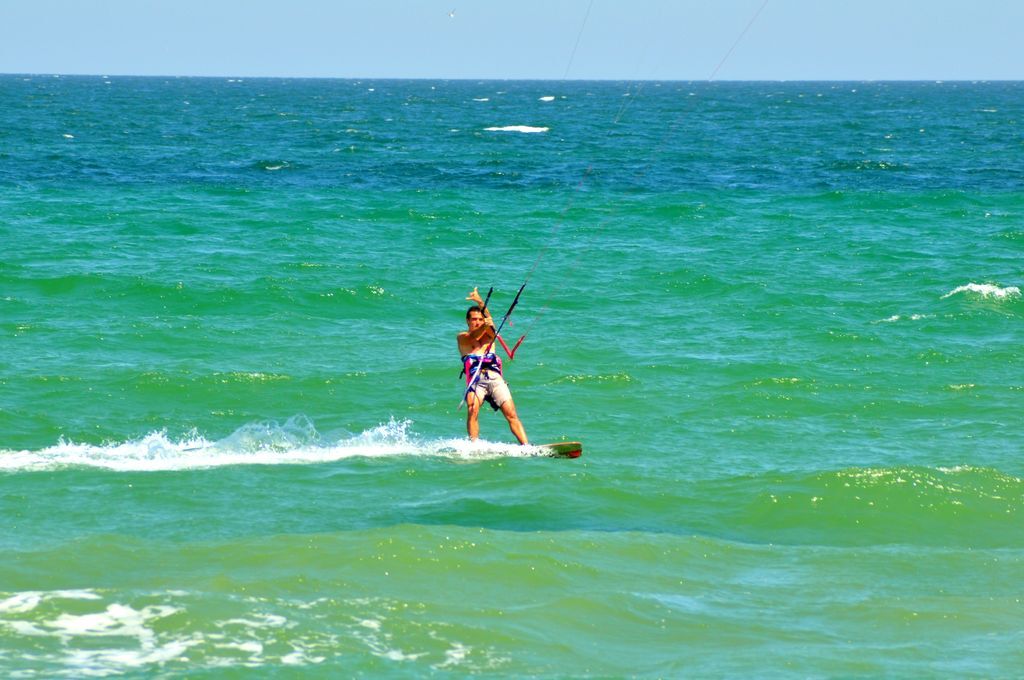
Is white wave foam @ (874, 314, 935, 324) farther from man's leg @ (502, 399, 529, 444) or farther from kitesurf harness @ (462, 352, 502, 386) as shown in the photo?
kitesurf harness @ (462, 352, 502, 386)

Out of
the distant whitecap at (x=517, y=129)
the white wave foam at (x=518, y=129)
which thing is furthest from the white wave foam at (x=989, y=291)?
the distant whitecap at (x=517, y=129)

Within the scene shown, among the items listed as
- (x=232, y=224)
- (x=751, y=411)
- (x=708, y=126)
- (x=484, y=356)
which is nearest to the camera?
(x=484, y=356)

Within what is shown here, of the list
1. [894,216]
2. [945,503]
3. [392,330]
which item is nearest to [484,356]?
[945,503]

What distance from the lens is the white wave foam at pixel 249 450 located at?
13820 mm

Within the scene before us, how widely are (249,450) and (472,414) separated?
8.15 ft

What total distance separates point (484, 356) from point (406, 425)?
2.09 meters

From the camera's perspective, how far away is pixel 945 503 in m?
13.1

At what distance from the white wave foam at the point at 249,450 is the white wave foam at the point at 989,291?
42.3 ft

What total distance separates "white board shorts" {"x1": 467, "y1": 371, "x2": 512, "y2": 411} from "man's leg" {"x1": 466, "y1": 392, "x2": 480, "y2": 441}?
55 mm

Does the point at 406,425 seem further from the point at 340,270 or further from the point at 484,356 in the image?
the point at 340,270

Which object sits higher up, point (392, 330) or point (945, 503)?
point (392, 330)

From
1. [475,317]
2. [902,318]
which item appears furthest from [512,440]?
[902,318]

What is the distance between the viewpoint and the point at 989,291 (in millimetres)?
24344

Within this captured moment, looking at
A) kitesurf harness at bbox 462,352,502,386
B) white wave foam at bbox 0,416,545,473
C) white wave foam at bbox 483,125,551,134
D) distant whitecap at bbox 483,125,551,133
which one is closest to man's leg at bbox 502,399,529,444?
white wave foam at bbox 0,416,545,473
